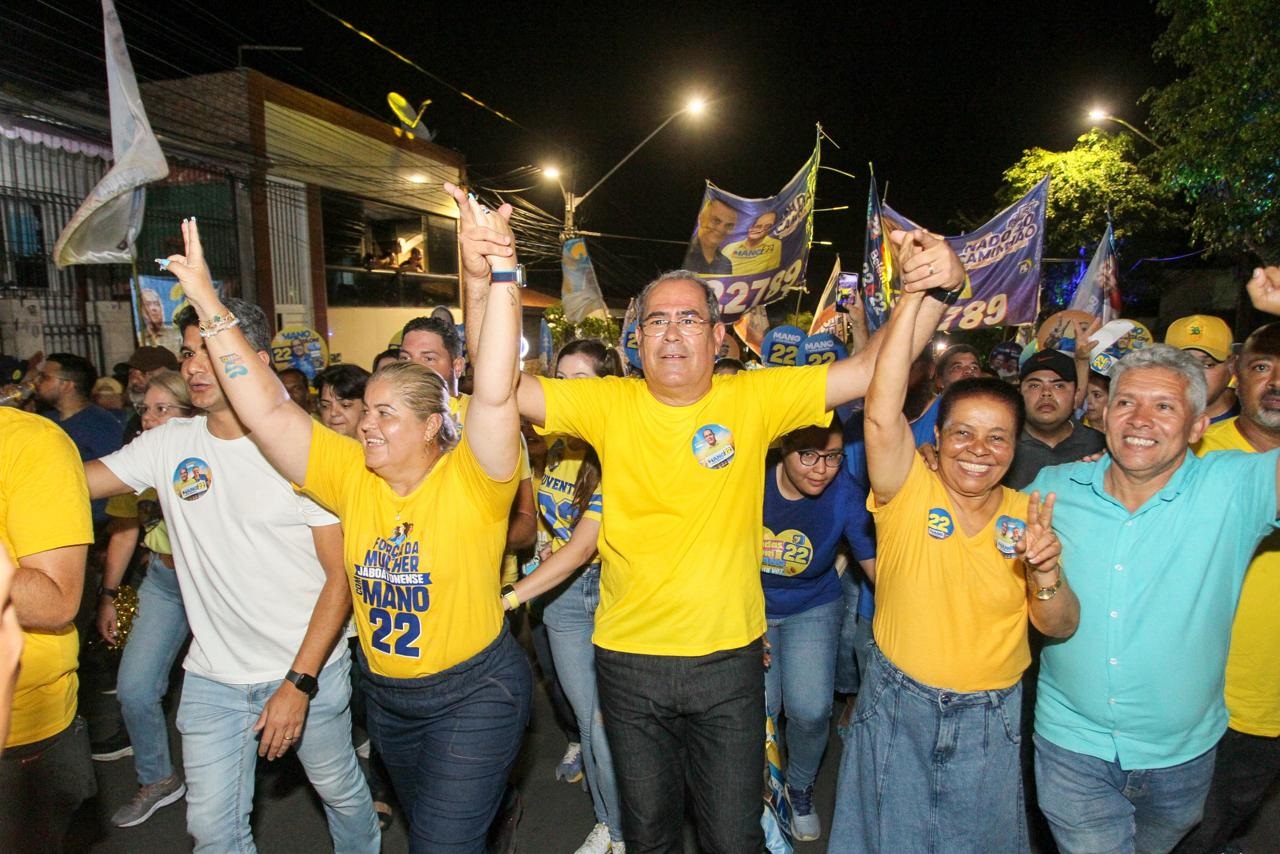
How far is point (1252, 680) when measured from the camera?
9.83ft

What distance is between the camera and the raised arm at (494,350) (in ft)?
7.89

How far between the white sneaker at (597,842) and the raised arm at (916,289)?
240 cm

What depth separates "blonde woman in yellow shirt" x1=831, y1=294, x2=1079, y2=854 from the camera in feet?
8.73

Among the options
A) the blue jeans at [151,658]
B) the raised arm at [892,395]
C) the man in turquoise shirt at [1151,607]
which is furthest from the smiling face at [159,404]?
the man in turquoise shirt at [1151,607]

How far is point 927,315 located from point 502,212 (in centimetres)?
145

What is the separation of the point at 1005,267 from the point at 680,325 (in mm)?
7245

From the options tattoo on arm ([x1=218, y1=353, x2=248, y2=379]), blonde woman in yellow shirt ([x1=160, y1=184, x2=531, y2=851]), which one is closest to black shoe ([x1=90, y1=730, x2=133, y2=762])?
blonde woman in yellow shirt ([x1=160, y1=184, x2=531, y2=851])

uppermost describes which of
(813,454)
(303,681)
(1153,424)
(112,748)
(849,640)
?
(1153,424)

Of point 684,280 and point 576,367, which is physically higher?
point 684,280

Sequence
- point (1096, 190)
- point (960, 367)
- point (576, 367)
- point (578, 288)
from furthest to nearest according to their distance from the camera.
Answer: point (1096, 190) < point (578, 288) < point (960, 367) < point (576, 367)

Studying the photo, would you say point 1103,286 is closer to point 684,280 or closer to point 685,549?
point 684,280

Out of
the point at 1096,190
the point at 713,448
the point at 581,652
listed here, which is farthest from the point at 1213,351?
the point at 1096,190

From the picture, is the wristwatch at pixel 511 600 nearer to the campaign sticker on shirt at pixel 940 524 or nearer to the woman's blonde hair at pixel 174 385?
the campaign sticker on shirt at pixel 940 524

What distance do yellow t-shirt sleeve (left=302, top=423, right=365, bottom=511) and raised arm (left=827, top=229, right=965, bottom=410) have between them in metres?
1.76
